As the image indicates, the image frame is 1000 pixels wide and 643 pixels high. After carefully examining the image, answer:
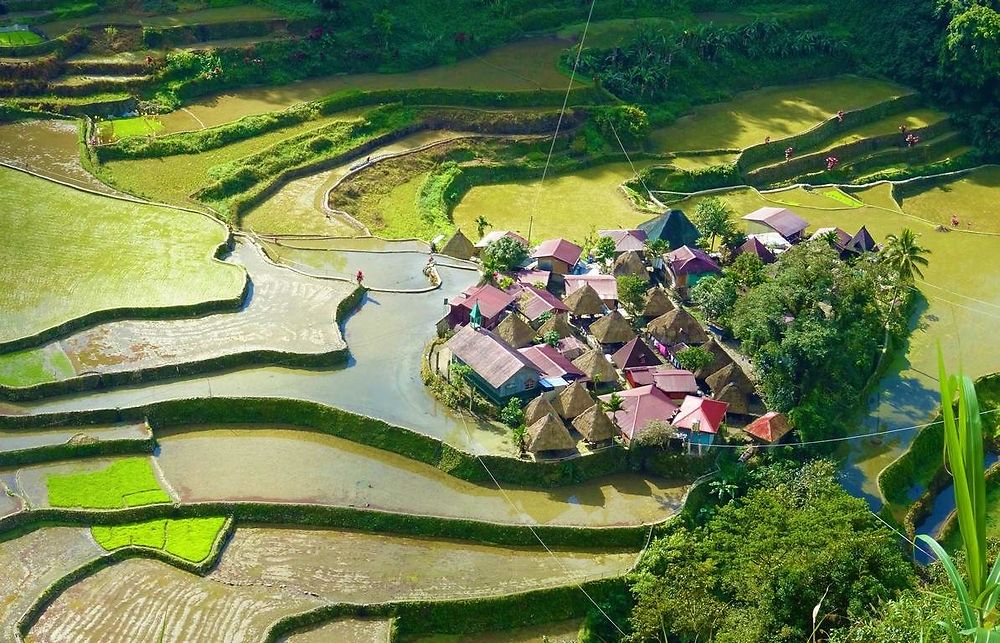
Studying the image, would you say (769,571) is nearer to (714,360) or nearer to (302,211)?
(714,360)

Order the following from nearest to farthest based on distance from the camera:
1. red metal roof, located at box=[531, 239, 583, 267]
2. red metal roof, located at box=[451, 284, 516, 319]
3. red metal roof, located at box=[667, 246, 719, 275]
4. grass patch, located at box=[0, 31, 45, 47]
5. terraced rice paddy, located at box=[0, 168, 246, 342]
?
terraced rice paddy, located at box=[0, 168, 246, 342]
red metal roof, located at box=[451, 284, 516, 319]
red metal roof, located at box=[667, 246, 719, 275]
red metal roof, located at box=[531, 239, 583, 267]
grass patch, located at box=[0, 31, 45, 47]

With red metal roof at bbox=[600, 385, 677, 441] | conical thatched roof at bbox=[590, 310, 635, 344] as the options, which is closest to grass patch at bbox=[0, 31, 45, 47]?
conical thatched roof at bbox=[590, 310, 635, 344]

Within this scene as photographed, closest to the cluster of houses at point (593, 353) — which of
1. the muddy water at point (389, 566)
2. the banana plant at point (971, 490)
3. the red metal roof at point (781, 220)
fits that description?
the muddy water at point (389, 566)

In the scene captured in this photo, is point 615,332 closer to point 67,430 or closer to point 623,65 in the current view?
point 67,430

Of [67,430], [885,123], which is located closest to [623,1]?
[885,123]

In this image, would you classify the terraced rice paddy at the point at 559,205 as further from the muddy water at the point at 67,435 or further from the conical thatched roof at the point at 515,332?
the muddy water at the point at 67,435

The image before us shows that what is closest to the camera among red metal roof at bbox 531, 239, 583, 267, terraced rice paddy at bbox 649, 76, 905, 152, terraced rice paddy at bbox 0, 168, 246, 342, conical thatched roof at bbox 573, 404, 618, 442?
conical thatched roof at bbox 573, 404, 618, 442

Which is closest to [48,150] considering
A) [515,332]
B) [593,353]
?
[515,332]

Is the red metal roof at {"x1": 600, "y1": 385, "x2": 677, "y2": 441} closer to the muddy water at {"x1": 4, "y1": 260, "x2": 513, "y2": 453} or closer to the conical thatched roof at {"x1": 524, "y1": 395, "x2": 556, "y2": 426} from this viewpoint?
the conical thatched roof at {"x1": 524, "y1": 395, "x2": 556, "y2": 426}
